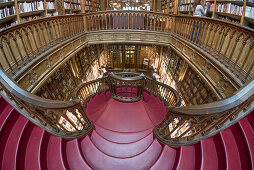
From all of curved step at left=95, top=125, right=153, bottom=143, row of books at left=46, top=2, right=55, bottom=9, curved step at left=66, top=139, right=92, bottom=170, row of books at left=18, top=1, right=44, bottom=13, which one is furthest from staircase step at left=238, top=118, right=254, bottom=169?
row of books at left=46, top=2, right=55, bottom=9

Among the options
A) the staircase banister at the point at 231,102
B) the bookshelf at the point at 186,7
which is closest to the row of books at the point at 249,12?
the bookshelf at the point at 186,7

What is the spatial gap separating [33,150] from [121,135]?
1361 mm

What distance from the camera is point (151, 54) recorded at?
7.38 metres

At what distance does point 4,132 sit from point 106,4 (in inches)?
439

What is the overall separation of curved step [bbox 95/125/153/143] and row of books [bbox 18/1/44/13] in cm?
406

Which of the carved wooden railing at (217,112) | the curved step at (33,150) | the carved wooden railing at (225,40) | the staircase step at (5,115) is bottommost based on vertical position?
the curved step at (33,150)

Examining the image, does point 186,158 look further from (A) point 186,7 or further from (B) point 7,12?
(A) point 186,7

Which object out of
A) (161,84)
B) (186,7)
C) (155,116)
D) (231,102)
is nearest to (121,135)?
(155,116)

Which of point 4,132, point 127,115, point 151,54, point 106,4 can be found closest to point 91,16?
point 151,54

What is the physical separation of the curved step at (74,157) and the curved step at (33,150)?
1.31ft

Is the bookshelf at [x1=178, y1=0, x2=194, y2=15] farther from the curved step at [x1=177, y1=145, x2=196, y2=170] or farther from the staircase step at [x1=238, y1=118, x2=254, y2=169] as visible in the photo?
the curved step at [x1=177, y1=145, x2=196, y2=170]

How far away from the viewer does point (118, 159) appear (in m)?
2.14

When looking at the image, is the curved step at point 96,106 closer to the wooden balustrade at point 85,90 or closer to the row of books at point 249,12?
the wooden balustrade at point 85,90

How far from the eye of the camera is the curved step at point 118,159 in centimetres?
207
